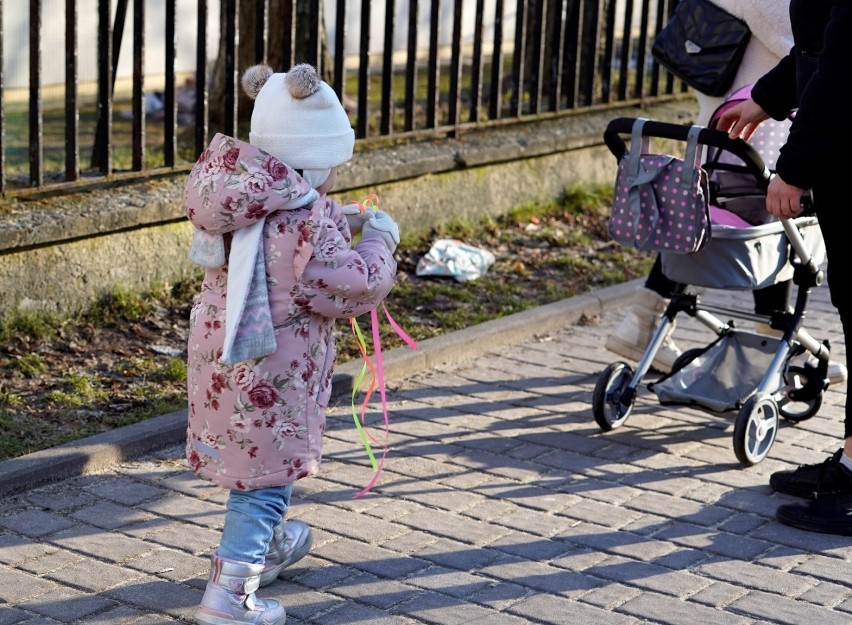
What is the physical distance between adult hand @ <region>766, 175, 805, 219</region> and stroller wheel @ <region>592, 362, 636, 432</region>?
1.03 m

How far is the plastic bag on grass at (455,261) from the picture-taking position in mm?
7039

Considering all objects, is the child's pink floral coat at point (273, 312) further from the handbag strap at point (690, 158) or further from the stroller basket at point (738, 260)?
the stroller basket at point (738, 260)

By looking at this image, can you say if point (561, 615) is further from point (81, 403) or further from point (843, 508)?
point (81, 403)

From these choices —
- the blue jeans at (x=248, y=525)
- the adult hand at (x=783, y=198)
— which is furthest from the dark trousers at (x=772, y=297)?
the blue jeans at (x=248, y=525)

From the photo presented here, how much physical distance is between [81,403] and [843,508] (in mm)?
2747

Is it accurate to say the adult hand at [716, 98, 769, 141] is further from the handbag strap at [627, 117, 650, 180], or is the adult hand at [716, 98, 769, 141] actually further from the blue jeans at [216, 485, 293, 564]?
the blue jeans at [216, 485, 293, 564]

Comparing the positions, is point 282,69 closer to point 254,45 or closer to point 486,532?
point 254,45

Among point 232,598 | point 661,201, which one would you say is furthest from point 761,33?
point 232,598

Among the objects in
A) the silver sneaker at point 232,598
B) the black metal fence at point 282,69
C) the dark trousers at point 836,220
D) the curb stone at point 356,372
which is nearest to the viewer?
the silver sneaker at point 232,598

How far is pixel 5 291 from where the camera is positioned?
5.58 m

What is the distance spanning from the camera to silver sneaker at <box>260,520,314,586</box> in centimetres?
381

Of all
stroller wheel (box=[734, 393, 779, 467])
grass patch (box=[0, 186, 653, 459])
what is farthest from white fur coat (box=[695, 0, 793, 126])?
grass patch (box=[0, 186, 653, 459])

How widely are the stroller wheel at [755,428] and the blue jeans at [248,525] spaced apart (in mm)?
1916

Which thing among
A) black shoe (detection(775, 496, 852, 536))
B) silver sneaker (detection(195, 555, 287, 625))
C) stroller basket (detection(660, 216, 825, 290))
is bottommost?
black shoe (detection(775, 496, 852, 536))
